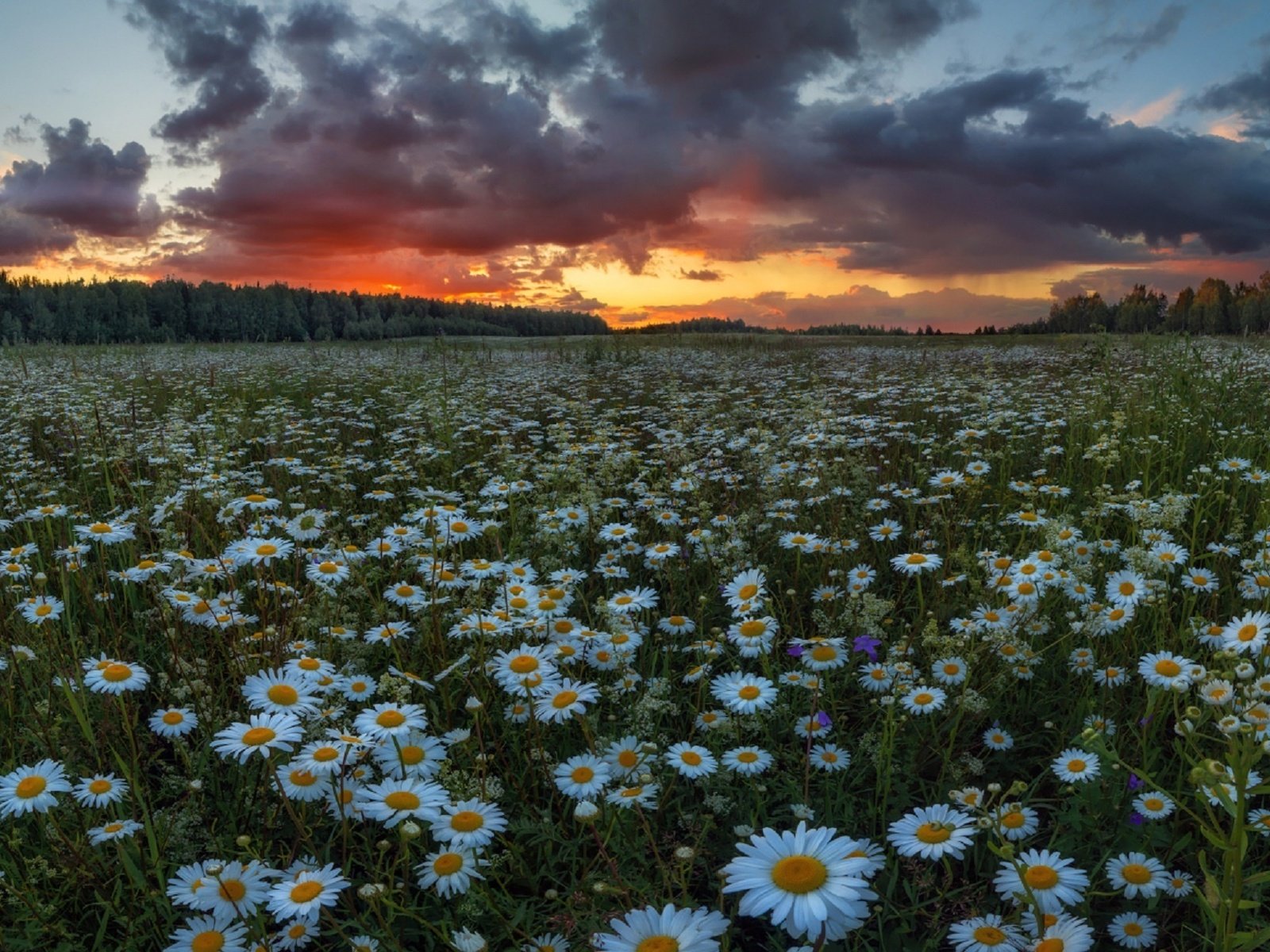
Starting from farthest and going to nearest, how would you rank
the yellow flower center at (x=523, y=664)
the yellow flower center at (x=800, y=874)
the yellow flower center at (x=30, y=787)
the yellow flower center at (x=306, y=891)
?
the yellow flower center at (x=523, y=664) → the yellow flower center at (x=30, y=787) → the yellow flower center at (x=306, y=891) → the yellow flower center at (x=800, y=874)

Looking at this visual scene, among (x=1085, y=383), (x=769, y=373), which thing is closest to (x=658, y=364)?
(x=769, y=373)

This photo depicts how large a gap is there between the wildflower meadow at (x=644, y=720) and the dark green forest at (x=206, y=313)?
50178 mm

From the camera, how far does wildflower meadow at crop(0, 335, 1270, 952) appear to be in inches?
60.1

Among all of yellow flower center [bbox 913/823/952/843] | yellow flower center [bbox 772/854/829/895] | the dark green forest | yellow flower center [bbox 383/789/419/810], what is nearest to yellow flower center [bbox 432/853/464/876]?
yellow flower center [bbox 383/789/419/810]

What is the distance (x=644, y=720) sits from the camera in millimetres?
2299

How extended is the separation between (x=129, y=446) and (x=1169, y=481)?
752 cm

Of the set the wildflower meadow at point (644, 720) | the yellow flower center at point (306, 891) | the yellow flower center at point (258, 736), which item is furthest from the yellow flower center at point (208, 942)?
the yellow flower center at point (258, 736)

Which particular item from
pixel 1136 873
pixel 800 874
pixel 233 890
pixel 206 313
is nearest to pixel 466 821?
pixel 233 890

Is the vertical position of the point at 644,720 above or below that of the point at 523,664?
below

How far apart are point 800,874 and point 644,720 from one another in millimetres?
1264

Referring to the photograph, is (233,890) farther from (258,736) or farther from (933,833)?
(933,833)

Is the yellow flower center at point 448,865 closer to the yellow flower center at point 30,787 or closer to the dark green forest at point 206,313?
the yellow flower center at point 30,787

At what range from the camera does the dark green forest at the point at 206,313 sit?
55031 millimetres

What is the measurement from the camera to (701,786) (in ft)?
7.37
